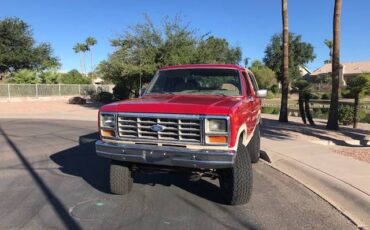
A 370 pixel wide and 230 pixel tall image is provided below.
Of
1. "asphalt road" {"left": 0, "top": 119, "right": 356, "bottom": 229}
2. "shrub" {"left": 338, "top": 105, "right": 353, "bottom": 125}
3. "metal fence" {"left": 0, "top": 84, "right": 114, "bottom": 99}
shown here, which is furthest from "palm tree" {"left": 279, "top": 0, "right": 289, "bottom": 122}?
"metal fence" {"left": 0, "top": 84, "right": 114, "bottom": 99}

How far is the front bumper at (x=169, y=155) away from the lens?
5.45m

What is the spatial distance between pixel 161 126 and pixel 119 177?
119 cm

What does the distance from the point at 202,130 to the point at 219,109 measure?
1.13 ft

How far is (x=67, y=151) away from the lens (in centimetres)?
1102

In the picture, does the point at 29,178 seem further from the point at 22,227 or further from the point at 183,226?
the point at 183,226

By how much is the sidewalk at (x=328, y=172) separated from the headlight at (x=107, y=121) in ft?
11.1

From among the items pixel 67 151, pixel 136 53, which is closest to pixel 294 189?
pixel 67 151

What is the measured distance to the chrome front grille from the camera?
18.5 ft

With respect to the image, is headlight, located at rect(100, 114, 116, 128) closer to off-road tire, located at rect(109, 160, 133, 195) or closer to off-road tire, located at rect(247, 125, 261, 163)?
off-road tire, located at rect(109, 160, 133, 195)

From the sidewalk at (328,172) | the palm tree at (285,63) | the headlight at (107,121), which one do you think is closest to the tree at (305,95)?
the palm tree at (285,63)

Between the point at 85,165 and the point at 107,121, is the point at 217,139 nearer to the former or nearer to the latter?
the point at 107,121

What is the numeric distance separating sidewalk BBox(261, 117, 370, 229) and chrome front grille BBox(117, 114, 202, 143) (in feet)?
7.75

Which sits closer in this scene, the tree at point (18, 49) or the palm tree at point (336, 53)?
the palm tree at point (336, 53)

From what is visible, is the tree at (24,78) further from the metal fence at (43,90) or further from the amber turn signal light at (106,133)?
the amber turn signal light at (106,133)
